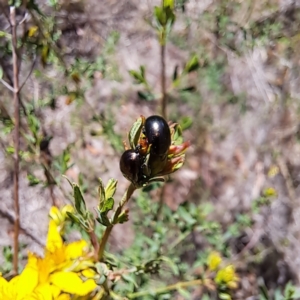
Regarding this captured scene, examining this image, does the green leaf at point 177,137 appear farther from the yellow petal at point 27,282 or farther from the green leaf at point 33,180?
the green leaf at point 33,180

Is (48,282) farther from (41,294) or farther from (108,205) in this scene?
(108,205)

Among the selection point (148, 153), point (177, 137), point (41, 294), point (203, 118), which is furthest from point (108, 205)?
point (203, 118)

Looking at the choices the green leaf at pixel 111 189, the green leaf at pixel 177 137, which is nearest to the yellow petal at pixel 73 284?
the green leaf at pixel 111 189

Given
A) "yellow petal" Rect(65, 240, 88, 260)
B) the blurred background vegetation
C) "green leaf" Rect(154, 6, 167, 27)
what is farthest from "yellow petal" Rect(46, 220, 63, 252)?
the blurred background vegetation

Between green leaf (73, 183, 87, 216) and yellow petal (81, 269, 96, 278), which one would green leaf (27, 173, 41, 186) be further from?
green leaf (73, 183, 87, 216)

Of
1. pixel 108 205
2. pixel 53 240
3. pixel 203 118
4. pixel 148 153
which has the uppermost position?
pixel 203 118

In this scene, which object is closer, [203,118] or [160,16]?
[160,16]

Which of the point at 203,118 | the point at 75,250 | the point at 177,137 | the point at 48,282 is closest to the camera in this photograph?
the point at 177,137
